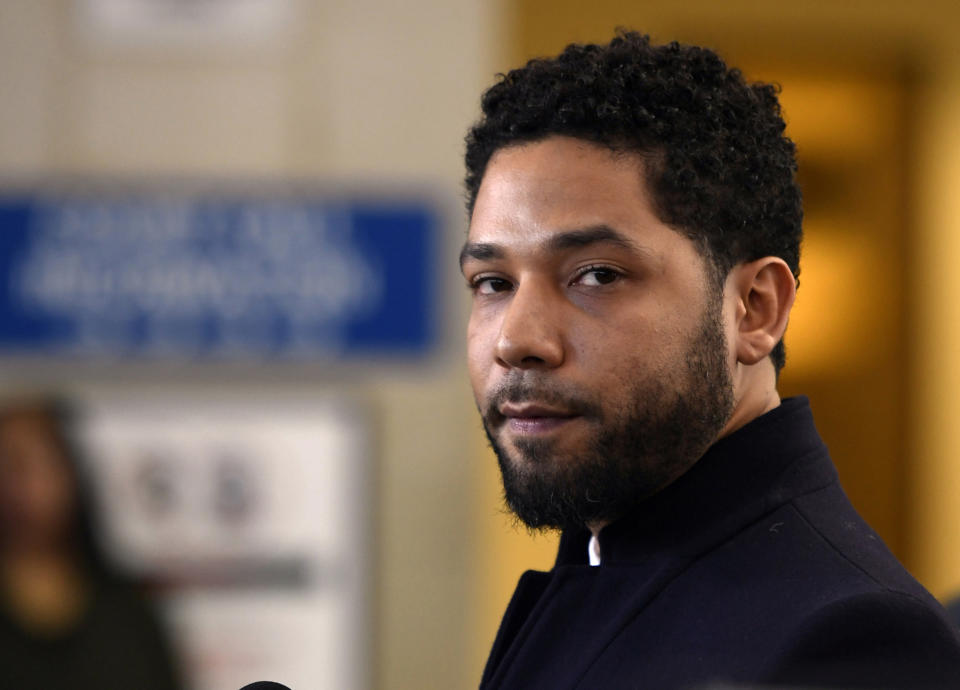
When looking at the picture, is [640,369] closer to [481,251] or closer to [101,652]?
[481,251]

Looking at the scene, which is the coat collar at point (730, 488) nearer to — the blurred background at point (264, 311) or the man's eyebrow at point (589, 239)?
the man's eyebrow at point (589, 239)

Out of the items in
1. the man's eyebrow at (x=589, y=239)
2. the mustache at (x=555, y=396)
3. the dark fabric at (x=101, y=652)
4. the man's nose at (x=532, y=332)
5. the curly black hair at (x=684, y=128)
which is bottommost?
the dark fabric at (x=101, y=652)

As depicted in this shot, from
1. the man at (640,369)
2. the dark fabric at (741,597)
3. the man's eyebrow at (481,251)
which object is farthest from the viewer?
the man's eyebrow at (481,251)

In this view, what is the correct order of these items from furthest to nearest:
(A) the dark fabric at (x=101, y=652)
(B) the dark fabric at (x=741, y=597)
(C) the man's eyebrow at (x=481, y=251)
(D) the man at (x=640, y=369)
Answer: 1. (A) the dark fabric at (x=101, y=652)
2. (C) the man's eyebrow at (x=481, y=251)
3. (D) the man at (x=640, y=369)
4. (B) the dark fabric at (x=741, y=597)

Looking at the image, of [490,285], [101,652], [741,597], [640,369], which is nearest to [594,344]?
[640,369]

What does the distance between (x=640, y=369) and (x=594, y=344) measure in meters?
0.05

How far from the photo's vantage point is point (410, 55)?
383 cm

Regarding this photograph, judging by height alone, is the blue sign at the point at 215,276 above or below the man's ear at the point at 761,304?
above

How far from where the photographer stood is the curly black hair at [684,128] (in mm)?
1268

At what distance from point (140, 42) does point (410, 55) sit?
0.79 m

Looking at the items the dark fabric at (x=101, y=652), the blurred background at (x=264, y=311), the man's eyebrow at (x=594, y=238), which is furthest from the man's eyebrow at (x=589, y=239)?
the dark fabric at (x=101, y=652)

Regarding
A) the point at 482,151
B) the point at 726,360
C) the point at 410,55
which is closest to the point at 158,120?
the point at 410,55

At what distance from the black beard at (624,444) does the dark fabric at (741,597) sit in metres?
0.03

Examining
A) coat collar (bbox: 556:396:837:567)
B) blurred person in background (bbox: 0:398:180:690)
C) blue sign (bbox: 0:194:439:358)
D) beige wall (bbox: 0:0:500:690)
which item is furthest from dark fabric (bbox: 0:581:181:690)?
coat collar (bbox: 556:396:837:567)
